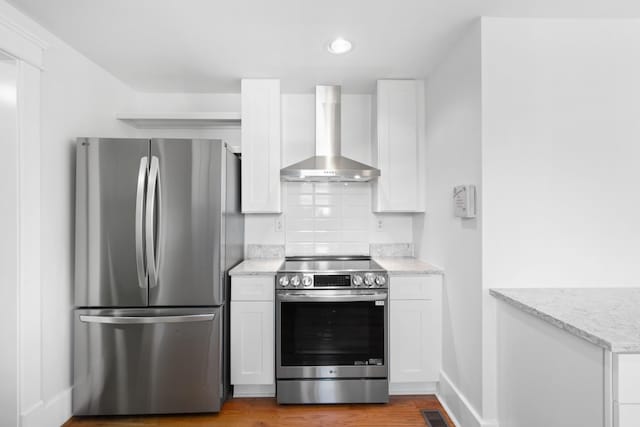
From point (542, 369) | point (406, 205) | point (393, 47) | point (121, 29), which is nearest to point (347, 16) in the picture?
point (393, 47)

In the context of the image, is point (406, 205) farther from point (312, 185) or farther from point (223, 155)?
point (223, 155)

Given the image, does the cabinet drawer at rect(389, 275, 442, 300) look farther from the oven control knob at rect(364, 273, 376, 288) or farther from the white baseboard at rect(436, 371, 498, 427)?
the white baseboard at rect(436, 371, 498, 427)

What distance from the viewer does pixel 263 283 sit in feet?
8.25

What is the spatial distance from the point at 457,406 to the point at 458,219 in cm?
122

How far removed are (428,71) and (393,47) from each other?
57cm

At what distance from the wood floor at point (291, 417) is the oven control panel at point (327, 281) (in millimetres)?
855

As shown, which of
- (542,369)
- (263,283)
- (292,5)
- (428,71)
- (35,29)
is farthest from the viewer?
(428,71)

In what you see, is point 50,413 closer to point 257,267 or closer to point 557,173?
point 257,267

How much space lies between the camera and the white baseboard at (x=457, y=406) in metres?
1.96

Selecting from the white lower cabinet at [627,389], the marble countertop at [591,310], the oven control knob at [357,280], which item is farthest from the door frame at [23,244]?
the white lower cabinet at [627,389]

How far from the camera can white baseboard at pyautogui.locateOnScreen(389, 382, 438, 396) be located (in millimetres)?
2590

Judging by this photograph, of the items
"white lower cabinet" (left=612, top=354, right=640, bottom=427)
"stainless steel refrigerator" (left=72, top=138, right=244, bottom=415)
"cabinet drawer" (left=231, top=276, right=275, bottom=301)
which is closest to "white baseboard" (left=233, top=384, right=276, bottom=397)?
"stainless steel refrigerator" (left=72, top=138, right=244, bottom=415)

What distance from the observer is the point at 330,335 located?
245 centimetres

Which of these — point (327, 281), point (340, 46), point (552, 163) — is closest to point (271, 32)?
point (340, 46)
